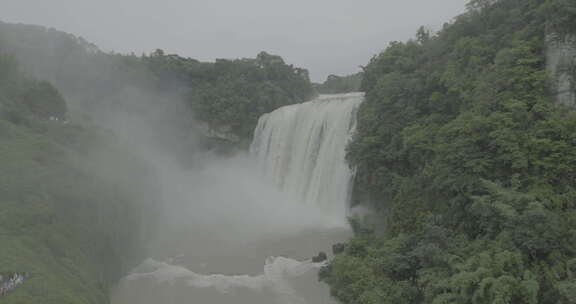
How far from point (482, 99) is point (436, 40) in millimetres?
6939

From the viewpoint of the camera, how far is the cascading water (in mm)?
14422

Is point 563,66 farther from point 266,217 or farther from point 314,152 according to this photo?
point 266,217

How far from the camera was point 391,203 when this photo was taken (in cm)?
1602

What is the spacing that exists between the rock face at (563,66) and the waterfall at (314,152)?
10.7 meters

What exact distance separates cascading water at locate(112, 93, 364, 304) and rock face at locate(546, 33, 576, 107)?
9984 mm

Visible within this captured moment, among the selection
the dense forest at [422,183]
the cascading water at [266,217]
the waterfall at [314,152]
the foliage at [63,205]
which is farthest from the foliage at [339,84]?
the foliage at [63,205]

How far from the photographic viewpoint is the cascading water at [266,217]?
14.4 m

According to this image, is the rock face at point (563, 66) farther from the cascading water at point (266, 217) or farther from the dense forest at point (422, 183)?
the cascading water at point (266, 217)

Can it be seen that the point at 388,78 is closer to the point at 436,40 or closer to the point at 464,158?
the point at 436,40

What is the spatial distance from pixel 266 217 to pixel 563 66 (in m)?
17.0

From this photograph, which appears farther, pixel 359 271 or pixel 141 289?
pixel 141 289

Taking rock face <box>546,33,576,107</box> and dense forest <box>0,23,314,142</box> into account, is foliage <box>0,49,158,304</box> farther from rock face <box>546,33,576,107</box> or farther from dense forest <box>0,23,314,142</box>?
rock face <box>546,33,576,107</box>

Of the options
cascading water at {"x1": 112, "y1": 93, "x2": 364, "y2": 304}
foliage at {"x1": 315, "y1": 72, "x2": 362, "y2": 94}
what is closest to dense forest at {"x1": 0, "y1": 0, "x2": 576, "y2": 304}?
cascading water at {"x1": 112, "y1": 93, "x2": 364, "y2": 304}


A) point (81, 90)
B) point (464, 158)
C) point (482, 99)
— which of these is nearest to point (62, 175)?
point (464, 158)
